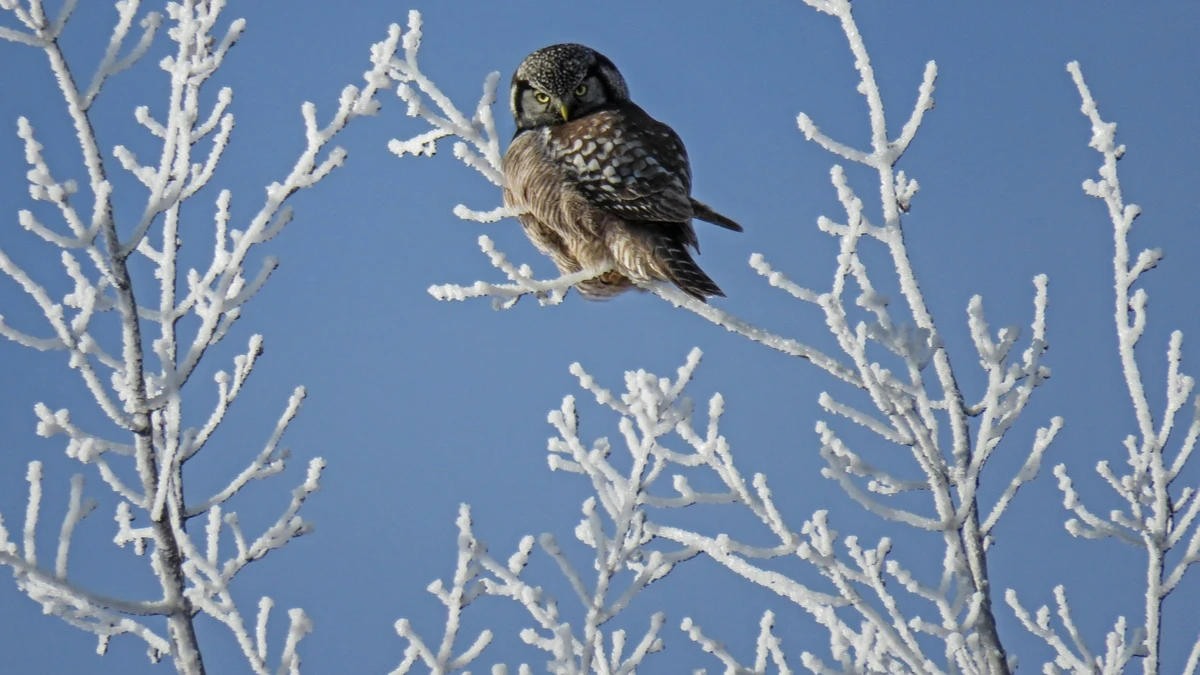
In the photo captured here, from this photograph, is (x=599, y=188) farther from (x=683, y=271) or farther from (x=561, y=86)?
(x=561, y=86)

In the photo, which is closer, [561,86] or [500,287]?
[500,287]

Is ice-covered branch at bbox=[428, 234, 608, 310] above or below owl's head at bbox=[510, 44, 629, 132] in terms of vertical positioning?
below

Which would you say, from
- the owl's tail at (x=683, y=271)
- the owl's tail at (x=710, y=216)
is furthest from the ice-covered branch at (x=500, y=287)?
the owl's tail at (x=710, y=216)

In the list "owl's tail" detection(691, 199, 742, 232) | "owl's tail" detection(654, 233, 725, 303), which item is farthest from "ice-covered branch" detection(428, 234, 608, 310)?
"owl's tail" detection(691, 199, 742, 232)

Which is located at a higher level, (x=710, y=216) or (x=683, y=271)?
(x=710, y=216)

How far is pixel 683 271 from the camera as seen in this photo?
448 centimetres

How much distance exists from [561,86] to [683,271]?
1.54m

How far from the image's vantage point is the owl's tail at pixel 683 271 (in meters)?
4.34

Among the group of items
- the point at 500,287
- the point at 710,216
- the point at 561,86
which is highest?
the point at 561,86

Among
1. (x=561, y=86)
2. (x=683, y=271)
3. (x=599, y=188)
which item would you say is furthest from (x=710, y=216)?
(x=683, y=271)

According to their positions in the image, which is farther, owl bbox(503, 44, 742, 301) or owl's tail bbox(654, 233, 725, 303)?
owl bbox(503, 44, 742, 301)

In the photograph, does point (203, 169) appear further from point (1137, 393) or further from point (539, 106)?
point (1137, 393)

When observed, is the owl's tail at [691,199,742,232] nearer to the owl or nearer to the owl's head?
the owl

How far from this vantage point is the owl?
4.81 meters
